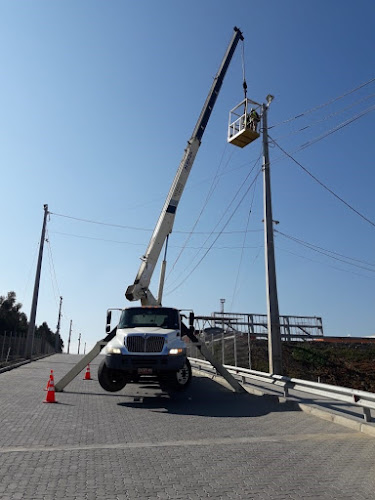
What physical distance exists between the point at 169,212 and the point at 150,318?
712cm

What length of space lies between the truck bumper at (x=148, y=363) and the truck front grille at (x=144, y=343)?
227 mm

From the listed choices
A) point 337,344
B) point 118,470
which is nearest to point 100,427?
point 118,470

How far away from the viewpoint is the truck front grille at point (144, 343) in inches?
432

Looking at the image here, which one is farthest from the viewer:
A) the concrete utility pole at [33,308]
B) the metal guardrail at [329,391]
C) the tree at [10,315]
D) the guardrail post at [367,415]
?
the tree at [10,315]

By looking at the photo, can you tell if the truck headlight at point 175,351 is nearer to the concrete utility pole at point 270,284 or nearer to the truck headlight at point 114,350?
the truck headlight at point 114,350

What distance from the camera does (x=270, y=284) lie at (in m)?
13.9

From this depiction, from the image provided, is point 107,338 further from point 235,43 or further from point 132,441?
point 235,43

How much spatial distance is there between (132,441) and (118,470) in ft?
5.19

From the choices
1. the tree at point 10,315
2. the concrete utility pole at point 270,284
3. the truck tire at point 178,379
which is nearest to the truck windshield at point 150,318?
the truck tire at point 178,379

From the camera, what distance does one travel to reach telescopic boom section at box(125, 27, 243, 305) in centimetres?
1747

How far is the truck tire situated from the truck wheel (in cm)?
125

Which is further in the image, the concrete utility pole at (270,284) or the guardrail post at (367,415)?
the concrete utility pole at (270,284)

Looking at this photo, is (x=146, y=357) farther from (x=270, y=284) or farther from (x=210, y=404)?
(x=270, y=284)

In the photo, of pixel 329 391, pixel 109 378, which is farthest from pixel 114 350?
pixel 329 391
